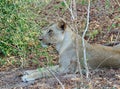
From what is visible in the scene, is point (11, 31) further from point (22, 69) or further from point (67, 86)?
point (67, 86)

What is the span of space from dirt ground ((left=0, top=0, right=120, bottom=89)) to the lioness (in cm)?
13

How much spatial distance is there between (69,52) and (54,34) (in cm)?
35

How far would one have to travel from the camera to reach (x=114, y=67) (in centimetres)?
599

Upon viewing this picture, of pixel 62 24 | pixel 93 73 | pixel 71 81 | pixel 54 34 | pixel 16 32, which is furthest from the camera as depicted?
pixel 16 32

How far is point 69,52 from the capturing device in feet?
20.0

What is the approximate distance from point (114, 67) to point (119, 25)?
310cm

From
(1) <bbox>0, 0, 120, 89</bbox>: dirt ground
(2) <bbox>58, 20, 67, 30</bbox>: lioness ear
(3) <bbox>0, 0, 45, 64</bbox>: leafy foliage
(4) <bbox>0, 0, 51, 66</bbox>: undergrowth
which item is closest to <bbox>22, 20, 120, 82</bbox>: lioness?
(2) <bbox>58, 20, 67, 30</bbox>: lioness ear

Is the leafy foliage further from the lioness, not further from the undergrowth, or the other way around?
the lioness

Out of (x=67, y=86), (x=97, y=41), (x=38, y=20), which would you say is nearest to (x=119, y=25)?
(x=97, y=41)

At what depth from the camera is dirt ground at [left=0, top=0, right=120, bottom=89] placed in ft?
17.7

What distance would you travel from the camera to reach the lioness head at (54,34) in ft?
20.0

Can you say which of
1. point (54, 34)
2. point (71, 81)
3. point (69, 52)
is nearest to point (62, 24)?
point (54, 34)

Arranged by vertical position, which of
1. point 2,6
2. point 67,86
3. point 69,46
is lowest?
point 67,86

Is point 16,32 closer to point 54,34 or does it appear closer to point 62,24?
point 54,34
